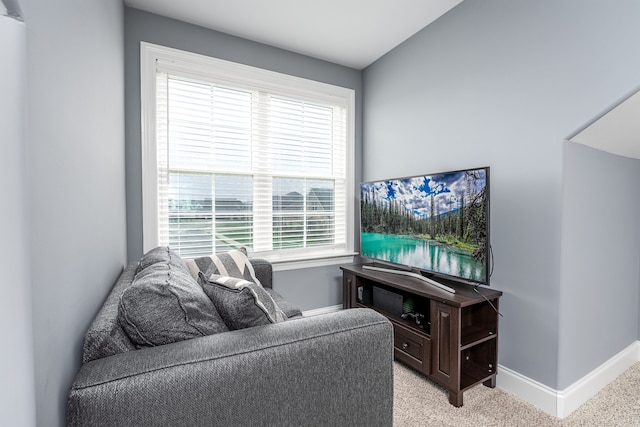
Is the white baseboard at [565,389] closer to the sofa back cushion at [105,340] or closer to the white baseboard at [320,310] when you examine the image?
the white baseboard at [320,310]

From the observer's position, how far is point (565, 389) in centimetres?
168

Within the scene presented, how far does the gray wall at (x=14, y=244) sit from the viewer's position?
0.49 meters

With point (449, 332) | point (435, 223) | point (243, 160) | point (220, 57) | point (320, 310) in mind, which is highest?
point (220, 57)

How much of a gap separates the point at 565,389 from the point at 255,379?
1.85 meters

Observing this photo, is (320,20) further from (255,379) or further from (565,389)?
(565,389)

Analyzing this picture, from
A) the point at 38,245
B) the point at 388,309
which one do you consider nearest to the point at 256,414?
the point at 38,245

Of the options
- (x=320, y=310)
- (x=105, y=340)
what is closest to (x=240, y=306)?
(x=105, y=340)

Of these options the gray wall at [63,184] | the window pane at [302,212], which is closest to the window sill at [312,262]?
the window pane at [302,212]

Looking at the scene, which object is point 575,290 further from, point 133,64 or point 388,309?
point 133,64

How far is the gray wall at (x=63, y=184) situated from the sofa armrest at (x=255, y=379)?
0.12m

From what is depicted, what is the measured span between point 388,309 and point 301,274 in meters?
0.96

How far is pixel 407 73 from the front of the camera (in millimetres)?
2643

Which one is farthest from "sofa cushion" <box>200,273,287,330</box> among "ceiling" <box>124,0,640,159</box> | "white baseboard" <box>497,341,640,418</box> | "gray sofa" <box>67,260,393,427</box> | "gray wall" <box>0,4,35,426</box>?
"ceiling" <box>124,0,640,159</box>

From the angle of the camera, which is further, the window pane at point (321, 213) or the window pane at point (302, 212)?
the window pane at point (321, 213)
